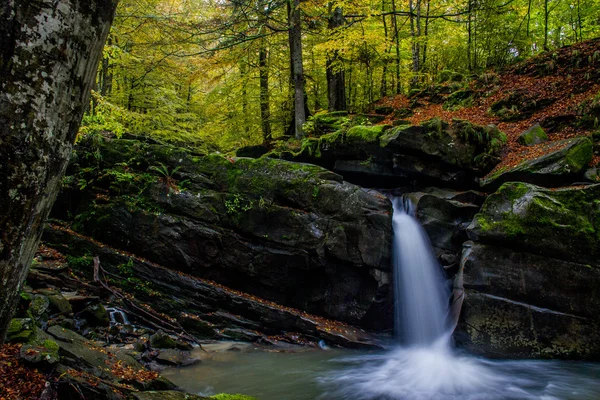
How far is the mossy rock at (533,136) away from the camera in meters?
9.92

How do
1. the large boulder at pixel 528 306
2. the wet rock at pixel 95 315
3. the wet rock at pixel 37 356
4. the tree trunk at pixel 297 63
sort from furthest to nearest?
the tree trunk at pixel 297 63, the large boulder at pixel 528 306, the wet rock at pixel 95 315, the wet rock at pixel 37 356

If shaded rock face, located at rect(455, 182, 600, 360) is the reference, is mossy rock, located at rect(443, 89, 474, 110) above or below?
above

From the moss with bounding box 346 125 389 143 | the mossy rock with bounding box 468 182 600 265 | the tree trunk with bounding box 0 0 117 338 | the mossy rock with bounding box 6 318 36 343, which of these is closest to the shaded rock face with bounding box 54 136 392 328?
the moss with bounding box 346 125 389 143

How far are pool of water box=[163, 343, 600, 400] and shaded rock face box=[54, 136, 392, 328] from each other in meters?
1.64

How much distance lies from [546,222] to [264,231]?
20.9ft

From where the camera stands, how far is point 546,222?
7.58m

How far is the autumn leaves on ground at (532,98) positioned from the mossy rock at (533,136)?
0.16 m

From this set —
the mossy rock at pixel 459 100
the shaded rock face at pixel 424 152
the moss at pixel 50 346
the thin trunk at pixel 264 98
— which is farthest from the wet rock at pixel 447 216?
the thin trunk at pixel 264 98

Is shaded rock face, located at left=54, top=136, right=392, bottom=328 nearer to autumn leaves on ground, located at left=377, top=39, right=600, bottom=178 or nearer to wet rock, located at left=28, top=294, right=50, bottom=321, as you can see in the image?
wet rock, located at left=28, top=294, right=50, bottom=321

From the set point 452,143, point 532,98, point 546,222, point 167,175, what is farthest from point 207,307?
point 532,98

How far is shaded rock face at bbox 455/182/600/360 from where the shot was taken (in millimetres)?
7227

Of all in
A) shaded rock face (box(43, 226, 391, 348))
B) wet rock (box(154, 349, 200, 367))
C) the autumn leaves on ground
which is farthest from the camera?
the autumn leaves on ground

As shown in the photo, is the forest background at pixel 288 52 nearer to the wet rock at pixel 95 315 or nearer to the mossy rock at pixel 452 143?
the mossy rock at pixel 452 143

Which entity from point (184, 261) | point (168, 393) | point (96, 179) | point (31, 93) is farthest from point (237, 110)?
point (31, 93)
